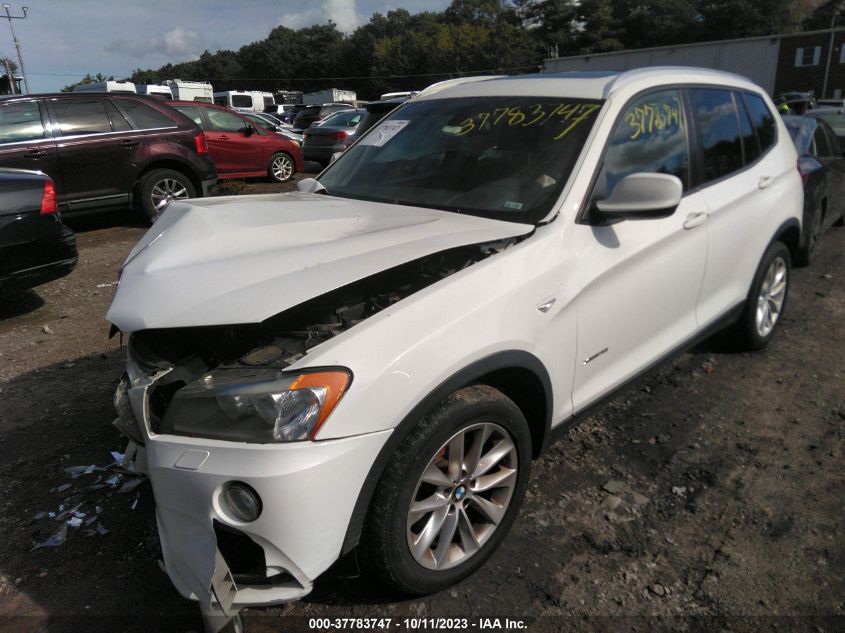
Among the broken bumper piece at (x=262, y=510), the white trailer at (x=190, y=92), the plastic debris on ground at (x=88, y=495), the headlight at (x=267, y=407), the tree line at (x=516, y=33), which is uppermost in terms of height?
the tree line at (x=516, y=33)

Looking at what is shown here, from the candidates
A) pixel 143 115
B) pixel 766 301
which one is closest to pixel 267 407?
pixel 766 301

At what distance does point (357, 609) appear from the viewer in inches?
89.7

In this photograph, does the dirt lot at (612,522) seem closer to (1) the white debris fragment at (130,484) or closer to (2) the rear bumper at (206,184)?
(1) the white debris fragment at (130,484)

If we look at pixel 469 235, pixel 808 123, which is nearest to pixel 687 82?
pixel 469 235

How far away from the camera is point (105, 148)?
811 cm

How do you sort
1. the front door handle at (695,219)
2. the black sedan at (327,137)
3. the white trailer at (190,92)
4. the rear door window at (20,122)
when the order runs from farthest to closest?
the white trailer at (190,92), the black sedan at (327,137), the rear door window at (20,122), the front door handle at (695,219)

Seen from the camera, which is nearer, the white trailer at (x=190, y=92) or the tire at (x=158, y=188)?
the tire at (x=158, y=188)

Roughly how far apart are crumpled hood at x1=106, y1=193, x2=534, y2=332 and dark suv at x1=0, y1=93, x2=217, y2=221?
239 inches

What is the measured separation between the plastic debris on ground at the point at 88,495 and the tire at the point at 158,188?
19.4 ft

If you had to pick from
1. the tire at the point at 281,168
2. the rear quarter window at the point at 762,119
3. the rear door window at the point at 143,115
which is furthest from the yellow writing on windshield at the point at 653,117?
the tire at the point at 281,168

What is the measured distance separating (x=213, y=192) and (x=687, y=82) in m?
9.45

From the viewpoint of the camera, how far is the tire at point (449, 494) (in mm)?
2016

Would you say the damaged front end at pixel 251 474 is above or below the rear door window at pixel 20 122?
below

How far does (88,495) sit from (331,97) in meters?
49.0
